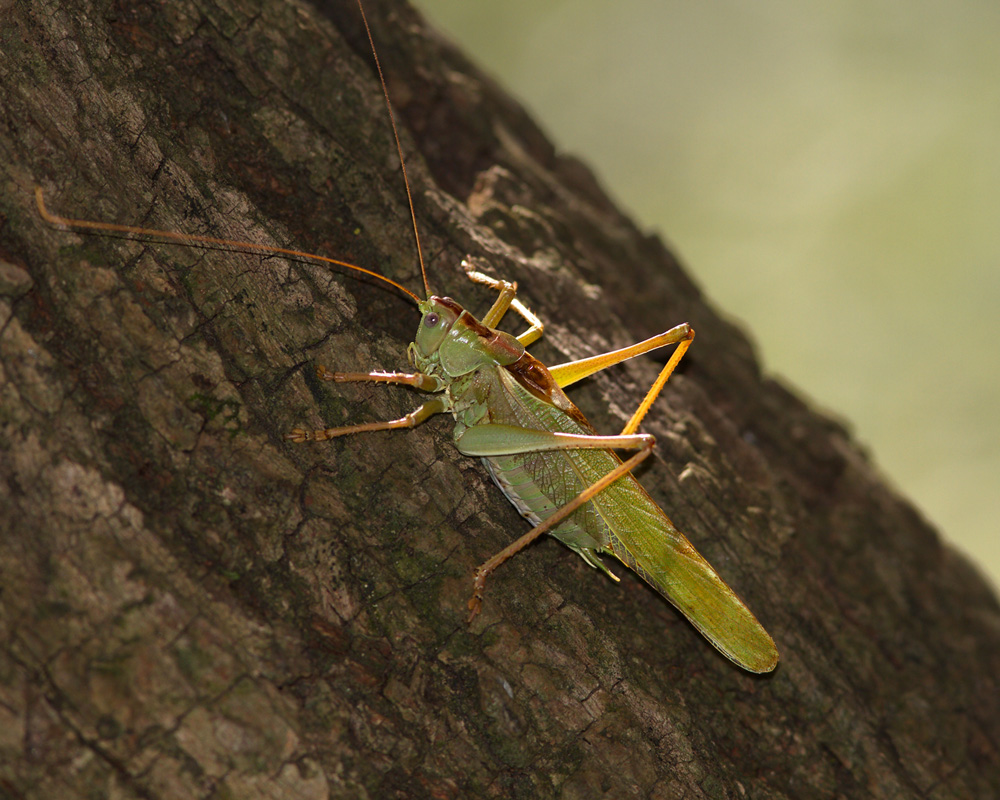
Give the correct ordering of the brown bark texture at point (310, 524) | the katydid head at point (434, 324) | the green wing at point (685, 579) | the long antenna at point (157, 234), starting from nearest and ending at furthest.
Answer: the brown bark texture at point (310, 524) < the long antenna at point (157, 234) < the green wing at point (685, 579) < the katydid head at point (434, 324)

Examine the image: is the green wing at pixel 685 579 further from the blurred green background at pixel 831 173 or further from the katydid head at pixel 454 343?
the blurred green background at pixel 831 173

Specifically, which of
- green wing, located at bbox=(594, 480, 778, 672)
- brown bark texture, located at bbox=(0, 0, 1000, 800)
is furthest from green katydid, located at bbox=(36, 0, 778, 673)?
brown bark texture, located at bbox=(0, 0, 1000, 800)

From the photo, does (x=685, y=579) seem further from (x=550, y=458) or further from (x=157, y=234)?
(x=157, y=234)

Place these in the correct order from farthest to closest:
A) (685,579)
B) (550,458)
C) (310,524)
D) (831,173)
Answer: (831,173)
(550,458)
(685,579)
(310,524)

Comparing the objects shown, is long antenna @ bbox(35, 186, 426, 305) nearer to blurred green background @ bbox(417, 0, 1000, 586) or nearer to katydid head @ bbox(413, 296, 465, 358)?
katydid head @ bbox(413, 296, 465, 358)

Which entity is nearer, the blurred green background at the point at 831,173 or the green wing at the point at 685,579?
the green wing at the point at 685,579

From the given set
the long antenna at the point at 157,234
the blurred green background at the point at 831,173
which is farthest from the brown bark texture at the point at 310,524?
the blurred green background at the point at 831,173

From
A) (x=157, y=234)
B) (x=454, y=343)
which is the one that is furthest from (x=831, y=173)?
(x=157, y=234)
